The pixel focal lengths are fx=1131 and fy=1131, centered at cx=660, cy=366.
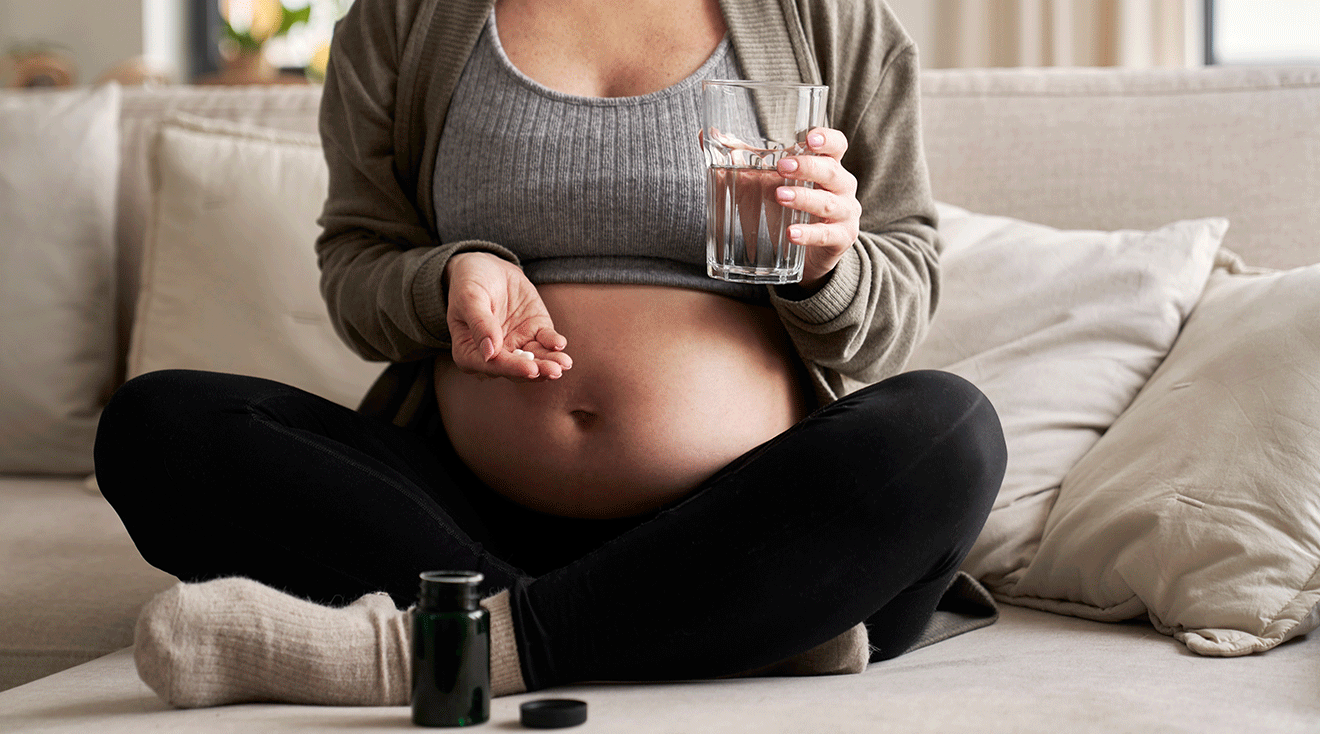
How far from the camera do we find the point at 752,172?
85cm

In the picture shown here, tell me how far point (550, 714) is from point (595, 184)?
52 centimetres

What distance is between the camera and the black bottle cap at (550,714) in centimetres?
69

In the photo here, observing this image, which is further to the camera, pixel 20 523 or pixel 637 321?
pixel 20 523

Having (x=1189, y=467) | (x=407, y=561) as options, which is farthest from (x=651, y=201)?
(x=1189, y=467)

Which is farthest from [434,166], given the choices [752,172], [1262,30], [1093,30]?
[1262,30]

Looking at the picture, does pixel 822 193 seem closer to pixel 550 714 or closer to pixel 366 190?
pixel 550 714

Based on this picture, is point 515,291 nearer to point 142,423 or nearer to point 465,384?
point 465,384

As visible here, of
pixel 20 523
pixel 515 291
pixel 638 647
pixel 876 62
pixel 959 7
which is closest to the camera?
pixel 638 647

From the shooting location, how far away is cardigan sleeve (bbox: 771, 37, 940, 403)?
1.04 metres

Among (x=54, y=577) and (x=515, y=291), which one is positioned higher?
(x=515, y=291)

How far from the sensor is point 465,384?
1.07 metres

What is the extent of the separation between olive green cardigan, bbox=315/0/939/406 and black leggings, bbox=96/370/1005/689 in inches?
5.1

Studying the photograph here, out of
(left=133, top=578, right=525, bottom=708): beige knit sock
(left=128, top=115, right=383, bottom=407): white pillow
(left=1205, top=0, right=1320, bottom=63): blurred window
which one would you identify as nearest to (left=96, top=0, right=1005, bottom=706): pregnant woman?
(left=133, top=578, right=525, bottom=708): beige knit sock

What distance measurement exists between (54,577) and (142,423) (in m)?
0.37
